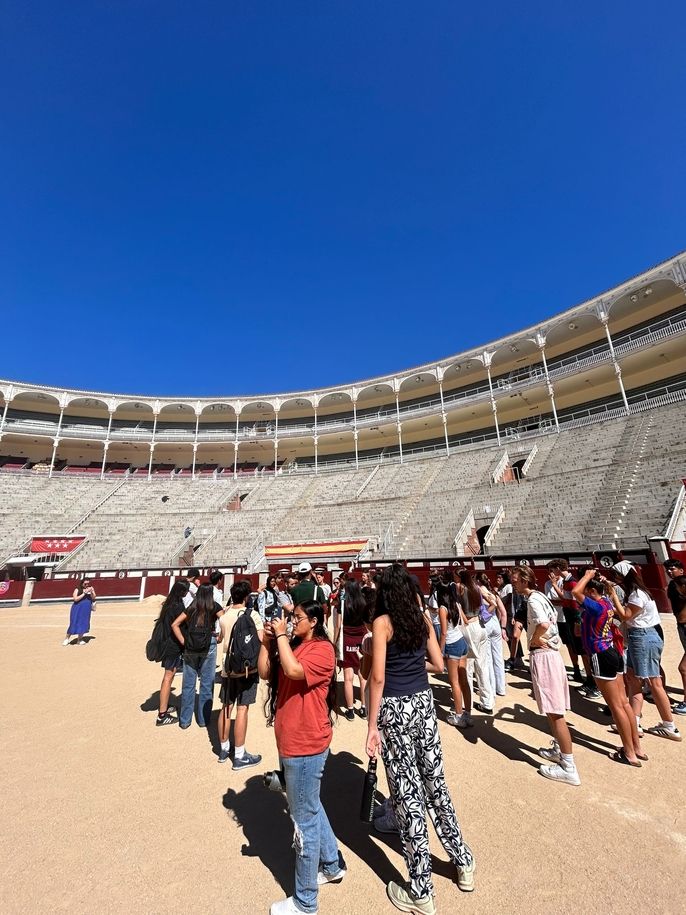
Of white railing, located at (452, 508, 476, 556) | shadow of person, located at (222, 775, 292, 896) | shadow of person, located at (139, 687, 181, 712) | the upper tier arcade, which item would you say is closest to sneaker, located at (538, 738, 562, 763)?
shadow of person, located at (222, 775, 292, 896)

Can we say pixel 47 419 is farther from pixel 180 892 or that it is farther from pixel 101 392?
pixel 180 892

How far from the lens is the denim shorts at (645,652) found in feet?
14.7

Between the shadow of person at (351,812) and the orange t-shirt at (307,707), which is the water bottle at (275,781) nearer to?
the shadow of person at (351,812)

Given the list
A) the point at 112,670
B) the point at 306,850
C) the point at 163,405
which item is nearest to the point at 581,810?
the point at 306,850

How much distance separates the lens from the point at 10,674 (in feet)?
25.2

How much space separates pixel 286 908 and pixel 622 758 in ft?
12.2

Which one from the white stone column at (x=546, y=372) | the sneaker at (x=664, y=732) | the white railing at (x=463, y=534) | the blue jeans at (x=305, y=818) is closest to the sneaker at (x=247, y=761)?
the blue jeans at (x=305, y=818)

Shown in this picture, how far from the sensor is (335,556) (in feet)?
68.4

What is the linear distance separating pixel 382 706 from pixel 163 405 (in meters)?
41.9

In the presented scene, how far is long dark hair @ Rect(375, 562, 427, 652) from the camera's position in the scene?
262cm

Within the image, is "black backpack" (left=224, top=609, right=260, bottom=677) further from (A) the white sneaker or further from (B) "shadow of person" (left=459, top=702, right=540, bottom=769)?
(B) "shadow of person" (left=459, top=702, right=540, bottom=769)

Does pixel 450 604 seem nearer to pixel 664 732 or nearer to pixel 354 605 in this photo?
pixel 354 605

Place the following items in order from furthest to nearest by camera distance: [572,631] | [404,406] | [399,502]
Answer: [404,406] < [399,502] < [572,631]

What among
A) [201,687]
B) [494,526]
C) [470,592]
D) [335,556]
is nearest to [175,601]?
[201,687]
